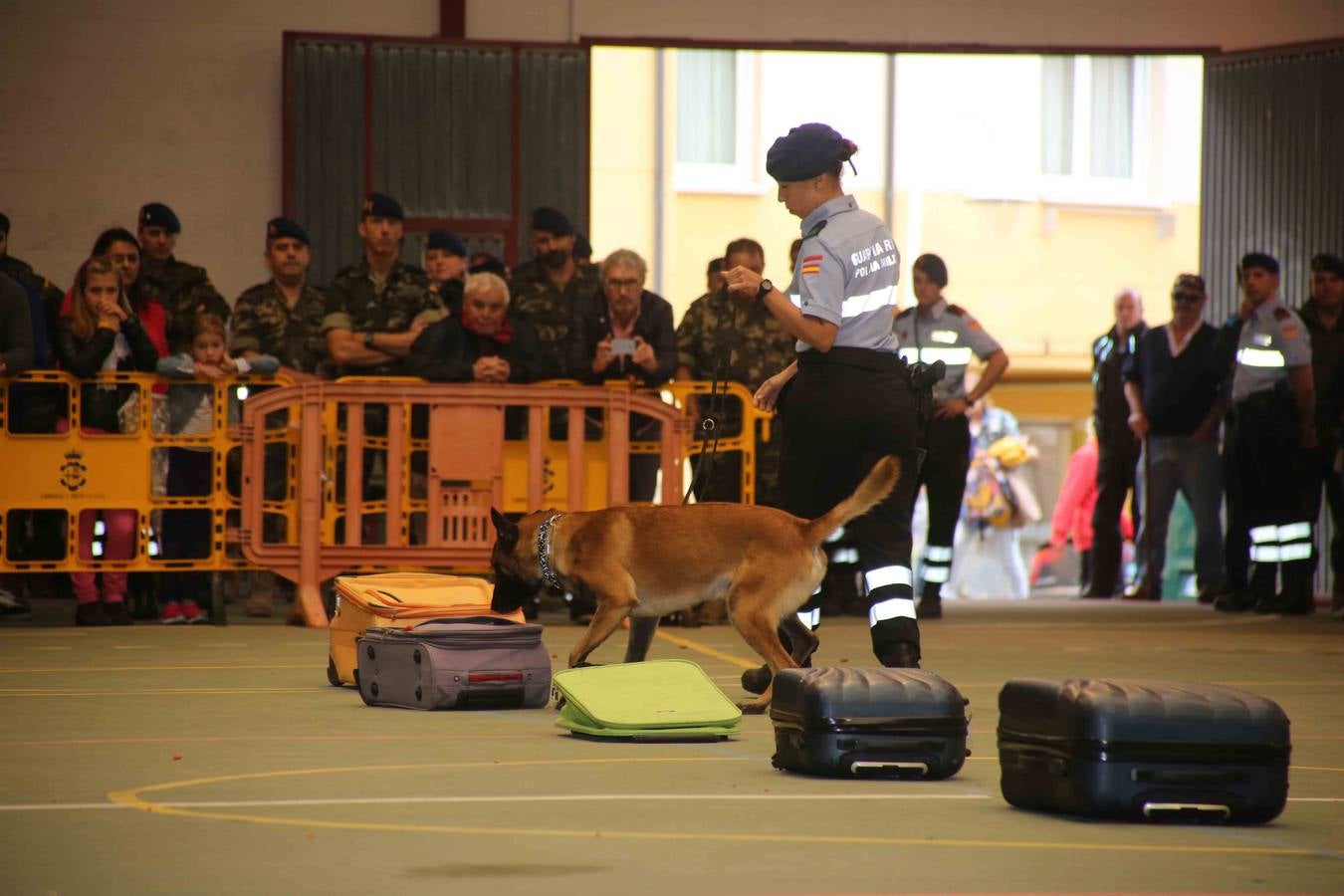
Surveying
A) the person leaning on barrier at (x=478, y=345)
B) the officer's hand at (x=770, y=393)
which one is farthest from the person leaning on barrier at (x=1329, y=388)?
the officer's hand at (x=770, y=393)

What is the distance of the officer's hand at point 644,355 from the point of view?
12.2 meters

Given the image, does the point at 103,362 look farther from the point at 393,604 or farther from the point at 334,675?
the point at 393,604

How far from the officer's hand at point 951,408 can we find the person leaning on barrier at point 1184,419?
250 cm

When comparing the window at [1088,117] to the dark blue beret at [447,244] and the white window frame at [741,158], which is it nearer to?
the white window frame at [741,158]

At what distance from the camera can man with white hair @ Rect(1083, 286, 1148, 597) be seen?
51.8ft

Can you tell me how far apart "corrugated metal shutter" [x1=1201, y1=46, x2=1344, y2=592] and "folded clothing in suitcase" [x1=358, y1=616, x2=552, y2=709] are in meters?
9.75

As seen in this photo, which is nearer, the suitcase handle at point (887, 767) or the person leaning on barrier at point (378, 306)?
the suitcase handle at point (887, 767)

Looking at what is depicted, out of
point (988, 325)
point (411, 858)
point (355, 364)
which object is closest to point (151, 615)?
point (355, 364)

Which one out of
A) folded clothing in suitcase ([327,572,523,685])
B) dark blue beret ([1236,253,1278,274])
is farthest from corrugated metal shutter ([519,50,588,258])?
folded clothing in suitcase ([327,572,523,685])

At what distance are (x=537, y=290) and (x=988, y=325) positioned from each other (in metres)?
17.0

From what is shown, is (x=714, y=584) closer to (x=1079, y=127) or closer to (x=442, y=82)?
(x=442, y=82)

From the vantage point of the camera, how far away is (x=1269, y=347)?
13.9 metres

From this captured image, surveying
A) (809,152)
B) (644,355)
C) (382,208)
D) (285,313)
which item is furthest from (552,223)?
A: (809,152)

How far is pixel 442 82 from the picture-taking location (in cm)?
1534
